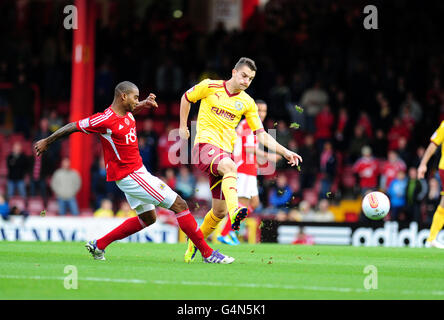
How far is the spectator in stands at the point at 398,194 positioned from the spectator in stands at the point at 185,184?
492 centimetres

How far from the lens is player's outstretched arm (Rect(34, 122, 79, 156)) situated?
343 inches

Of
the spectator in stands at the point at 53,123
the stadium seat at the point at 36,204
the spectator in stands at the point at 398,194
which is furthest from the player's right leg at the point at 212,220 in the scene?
the stadium seat at the point at 36,204

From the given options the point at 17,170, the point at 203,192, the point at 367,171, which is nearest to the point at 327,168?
the point at 367,171

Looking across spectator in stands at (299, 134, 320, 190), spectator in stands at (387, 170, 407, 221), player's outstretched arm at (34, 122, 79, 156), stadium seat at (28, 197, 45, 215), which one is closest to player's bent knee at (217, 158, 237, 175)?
player's outstretched arm at (34, 122, 79, 156)

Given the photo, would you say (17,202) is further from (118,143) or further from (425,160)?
(118,143)

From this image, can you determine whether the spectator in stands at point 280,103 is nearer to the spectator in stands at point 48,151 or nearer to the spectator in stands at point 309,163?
the spectator in stands at point 309,163

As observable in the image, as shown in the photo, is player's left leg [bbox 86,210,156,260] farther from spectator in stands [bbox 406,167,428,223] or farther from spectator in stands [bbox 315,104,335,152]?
spectator in stands [bbox 315,104,335,152]

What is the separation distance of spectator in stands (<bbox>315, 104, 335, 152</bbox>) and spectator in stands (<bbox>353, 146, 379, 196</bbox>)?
1306 millimetres

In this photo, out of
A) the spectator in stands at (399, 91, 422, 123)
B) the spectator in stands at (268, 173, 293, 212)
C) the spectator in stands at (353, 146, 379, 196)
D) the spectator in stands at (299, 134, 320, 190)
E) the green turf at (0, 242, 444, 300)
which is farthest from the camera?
the spectator in stands at (399, 91, 422, 123)

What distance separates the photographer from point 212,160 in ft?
31.5

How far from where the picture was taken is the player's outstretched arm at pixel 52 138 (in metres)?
8.72

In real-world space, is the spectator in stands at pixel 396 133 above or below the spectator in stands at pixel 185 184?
above
